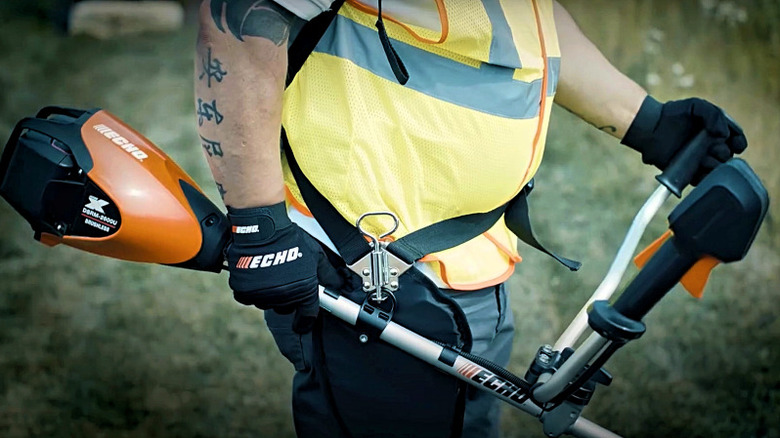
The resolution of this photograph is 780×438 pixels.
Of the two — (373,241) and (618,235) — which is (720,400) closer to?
(618,235)

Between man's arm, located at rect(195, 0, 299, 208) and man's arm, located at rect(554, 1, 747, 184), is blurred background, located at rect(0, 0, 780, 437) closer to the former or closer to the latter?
man's arm, located at rect(554, 1, 747, 184)

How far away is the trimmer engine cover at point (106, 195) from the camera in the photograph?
1668 mm

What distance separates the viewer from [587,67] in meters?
2.02

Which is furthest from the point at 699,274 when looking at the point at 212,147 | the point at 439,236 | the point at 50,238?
the point at 50,238

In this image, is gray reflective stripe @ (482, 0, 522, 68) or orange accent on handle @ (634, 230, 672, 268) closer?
orange accent on handle @ (634, 230, 672, 268)

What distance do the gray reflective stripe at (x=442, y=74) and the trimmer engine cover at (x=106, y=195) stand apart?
1.30 feet

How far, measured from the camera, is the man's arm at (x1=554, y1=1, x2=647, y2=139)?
6.56 ft

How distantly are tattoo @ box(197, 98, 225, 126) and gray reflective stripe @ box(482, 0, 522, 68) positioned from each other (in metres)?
0.49

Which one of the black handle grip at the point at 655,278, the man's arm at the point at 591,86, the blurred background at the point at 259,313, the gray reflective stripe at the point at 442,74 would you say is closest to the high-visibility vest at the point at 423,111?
the gray reflective stripe at the point at 442,74

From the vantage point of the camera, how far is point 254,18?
145cm

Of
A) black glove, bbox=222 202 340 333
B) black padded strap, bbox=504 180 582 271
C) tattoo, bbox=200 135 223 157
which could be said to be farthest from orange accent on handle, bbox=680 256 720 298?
→ tattoo, bbox=200 135 223 157

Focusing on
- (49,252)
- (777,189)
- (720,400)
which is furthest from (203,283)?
(777,189)

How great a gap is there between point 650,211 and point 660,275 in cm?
62

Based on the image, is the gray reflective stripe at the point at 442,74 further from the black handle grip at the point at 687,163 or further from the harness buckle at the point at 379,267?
the black handle grip at the point at 687,163
